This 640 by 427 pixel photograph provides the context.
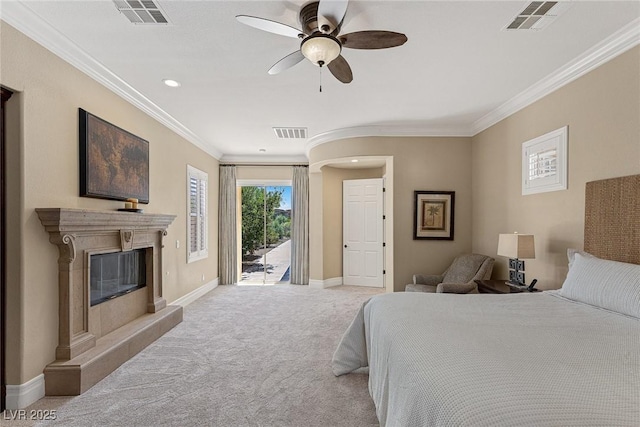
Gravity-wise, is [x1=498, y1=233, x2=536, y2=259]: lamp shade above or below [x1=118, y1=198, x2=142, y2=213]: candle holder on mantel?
below

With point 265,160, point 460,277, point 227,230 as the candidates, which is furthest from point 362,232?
point 227,230

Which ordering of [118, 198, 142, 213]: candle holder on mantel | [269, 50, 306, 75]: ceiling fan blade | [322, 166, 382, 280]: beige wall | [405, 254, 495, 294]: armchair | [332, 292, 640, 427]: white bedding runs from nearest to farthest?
1. [332, 292, 640, 427]: white bedding
2. [269, 50, 306, 75]: ceiling fan blade
3. [118, 198, 142, 213]: candle holder on mantel
4. [405, 254, 495, 294]: armchair
5. [322, 166, 382, 280]: beige wall

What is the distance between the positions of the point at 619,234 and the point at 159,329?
4.40 metres

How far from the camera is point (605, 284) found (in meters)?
2.05

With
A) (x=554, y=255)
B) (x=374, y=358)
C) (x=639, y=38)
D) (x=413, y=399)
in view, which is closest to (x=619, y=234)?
(x=554, y=255)

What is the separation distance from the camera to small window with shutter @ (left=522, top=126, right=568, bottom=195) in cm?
296

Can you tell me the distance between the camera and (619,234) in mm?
2346

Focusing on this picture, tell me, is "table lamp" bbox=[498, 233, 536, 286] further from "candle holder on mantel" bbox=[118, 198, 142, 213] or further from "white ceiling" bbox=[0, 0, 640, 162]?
"candle holder on mantel" bbox=[118, 198, 142, 213]

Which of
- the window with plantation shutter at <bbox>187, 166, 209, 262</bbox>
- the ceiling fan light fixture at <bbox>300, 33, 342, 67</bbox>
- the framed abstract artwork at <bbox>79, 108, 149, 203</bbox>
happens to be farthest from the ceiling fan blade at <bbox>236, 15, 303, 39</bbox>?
the window with plantation shutter at <bbox>187, 166, 209, 262</bbox>

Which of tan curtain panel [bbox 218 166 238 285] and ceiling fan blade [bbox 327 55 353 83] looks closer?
ceiling fan blade [bbox 327 55 353 83]

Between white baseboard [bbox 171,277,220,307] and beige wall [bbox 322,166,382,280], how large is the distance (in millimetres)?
2231

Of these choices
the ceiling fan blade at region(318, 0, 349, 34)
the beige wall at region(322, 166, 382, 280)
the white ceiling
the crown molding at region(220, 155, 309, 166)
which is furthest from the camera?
the crown molding at region(220, 155, 309, 166)

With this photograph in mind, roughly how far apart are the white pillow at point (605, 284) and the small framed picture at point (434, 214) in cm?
234

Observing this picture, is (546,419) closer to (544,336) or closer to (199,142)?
(544,336)
